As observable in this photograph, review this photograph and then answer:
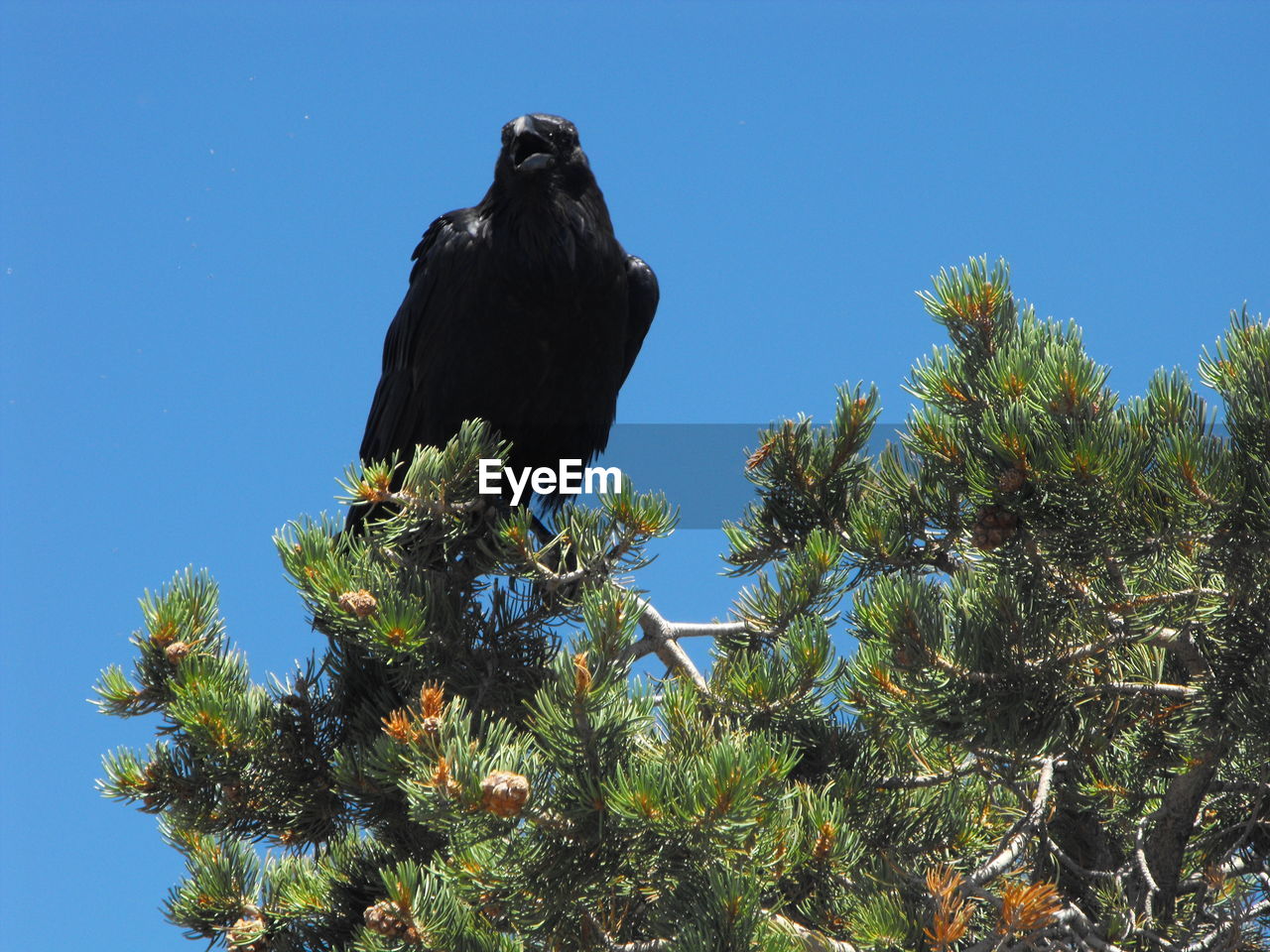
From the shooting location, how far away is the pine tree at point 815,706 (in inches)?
73.3

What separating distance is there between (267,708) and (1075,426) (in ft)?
5.49

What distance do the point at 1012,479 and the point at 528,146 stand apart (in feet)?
6.52

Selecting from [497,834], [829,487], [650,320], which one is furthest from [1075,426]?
[650,320]

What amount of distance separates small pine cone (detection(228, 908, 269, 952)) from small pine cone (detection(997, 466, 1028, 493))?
5.91ft

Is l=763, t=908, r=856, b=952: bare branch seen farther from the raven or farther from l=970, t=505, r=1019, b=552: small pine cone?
the raven

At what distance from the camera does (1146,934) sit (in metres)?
2.10

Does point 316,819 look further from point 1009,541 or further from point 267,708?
point 1009,541

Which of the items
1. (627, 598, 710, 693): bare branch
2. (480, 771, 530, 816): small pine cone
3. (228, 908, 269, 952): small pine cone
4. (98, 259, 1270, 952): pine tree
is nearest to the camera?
(480, 771, 530, 816): small pine cone

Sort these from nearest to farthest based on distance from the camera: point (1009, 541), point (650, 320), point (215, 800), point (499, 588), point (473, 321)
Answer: point (1009, 541) < point (215, 800) < point (499, 588) < point (473, 321) < point (650, 320)

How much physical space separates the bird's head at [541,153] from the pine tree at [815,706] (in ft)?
3.98

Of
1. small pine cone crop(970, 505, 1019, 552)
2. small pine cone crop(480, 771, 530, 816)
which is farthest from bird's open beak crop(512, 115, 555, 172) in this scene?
small pine cone crop(480, 771, 530, 816)

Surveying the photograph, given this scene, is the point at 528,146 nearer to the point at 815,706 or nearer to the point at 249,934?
the point at 815,706

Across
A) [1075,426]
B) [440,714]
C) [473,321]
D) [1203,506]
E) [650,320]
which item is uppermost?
[650,320]

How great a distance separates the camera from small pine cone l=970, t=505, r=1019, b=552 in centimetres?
206
